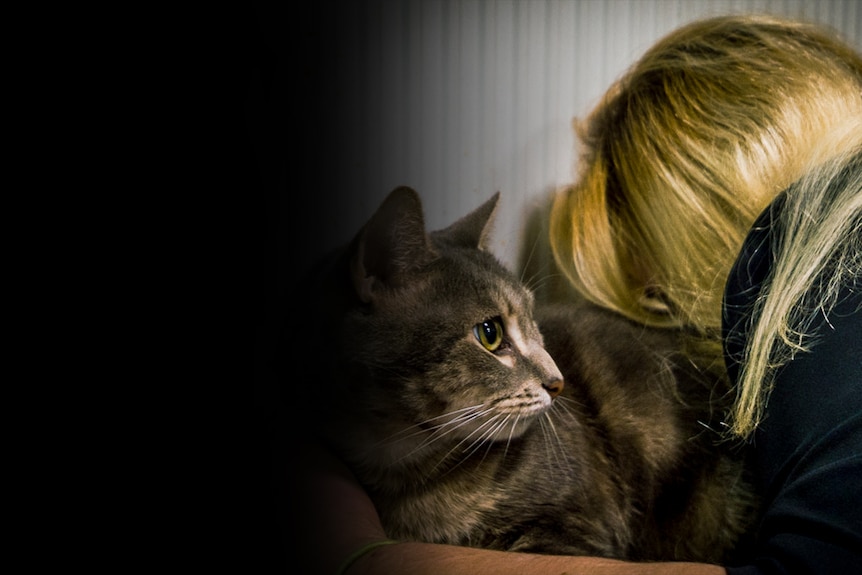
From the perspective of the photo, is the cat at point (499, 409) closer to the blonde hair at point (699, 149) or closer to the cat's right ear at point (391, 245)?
the cat's right ear at point (391, 245)

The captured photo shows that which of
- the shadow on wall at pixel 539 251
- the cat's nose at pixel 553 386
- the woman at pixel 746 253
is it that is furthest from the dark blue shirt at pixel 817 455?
the shadow on wall at pixel 539 251

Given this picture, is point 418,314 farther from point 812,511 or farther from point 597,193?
point 597,193

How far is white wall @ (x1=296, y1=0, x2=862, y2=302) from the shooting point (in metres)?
0.42

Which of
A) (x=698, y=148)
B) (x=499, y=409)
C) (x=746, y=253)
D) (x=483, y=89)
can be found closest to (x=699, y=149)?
(x=698, y=148)

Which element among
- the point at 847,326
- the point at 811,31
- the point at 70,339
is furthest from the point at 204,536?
the point at 811,31

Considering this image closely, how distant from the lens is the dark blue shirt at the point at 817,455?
0.51 m

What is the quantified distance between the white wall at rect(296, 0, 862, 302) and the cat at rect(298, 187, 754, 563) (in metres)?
0.06

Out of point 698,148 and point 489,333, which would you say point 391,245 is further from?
point 698,148

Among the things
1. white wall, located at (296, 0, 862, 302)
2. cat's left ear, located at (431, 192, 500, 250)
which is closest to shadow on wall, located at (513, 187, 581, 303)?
white wall, located at (296, 0, 862, 302)

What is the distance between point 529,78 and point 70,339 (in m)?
0.71

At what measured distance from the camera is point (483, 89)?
76 cm

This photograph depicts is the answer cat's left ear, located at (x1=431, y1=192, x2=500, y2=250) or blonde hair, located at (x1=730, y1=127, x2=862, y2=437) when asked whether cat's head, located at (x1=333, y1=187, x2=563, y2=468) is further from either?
blonde hair, located at (x1=730, y1=127, x2=862, y2=437)

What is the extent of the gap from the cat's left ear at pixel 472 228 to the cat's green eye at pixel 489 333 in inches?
4.4

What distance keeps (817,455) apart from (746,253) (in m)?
0.28
